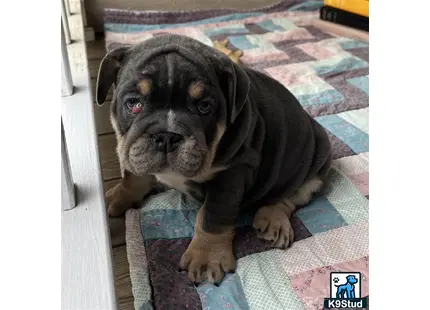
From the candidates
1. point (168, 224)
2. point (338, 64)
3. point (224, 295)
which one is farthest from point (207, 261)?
point (338, 64)

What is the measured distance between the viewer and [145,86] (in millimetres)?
1211

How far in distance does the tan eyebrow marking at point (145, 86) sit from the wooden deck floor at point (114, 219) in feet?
2.01

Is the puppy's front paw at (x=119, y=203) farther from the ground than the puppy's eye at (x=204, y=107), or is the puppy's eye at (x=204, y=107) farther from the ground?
the puppy's eye at (x=204, y=107)

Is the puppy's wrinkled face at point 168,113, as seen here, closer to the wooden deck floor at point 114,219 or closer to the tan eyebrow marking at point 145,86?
the tan eyebrow marking at point 145,86

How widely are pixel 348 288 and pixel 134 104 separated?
0.86 m

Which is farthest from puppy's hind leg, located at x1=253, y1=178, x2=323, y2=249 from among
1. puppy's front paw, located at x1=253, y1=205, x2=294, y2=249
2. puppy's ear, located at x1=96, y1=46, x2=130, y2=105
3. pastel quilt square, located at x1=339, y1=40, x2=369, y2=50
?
pastel quilt square, located at x1=339, y1=40, x2=369, y2=50

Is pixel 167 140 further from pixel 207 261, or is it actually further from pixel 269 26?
pixel 269 26

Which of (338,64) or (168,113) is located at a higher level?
(168,113)

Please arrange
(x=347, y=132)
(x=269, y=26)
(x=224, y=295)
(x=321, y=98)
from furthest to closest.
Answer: (x=269, y=26)
(x=321, y=98)
(x=347, y=132)
(x=224, y=295)

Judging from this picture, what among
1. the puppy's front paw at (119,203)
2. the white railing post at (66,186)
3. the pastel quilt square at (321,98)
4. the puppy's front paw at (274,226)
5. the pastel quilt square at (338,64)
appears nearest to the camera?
the white railing post at (66,186)

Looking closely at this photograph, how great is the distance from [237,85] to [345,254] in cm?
67

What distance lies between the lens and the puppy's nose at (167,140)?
1.21 metres
